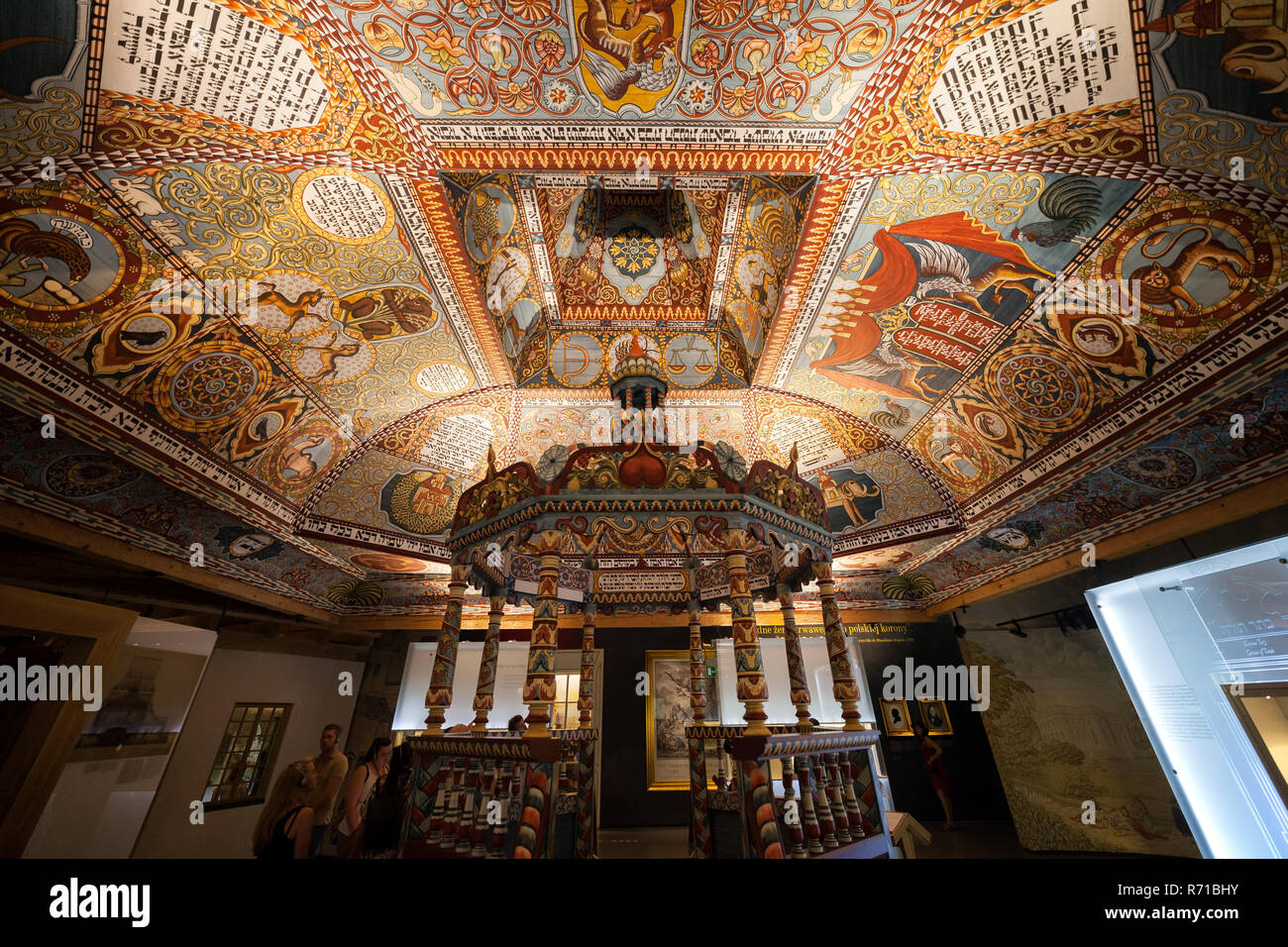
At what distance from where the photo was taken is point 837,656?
4852mm

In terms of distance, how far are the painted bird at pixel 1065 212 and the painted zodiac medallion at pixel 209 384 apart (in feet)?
26.5

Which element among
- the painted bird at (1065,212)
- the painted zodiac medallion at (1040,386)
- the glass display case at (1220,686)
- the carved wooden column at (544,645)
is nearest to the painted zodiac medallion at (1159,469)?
the painted zodiac medallion at (1040,386)

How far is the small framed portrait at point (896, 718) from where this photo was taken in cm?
995

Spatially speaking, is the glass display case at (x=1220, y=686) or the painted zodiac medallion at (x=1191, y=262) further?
the glass display case at (x=1220, y=686)

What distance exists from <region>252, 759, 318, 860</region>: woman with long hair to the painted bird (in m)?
7.50

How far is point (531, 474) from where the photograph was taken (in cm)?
475

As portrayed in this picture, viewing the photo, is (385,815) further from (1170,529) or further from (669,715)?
(1170,529)

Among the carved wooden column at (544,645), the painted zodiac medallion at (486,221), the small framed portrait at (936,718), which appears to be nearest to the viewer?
the carved wooden column at (544,645)

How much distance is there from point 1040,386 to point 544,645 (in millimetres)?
6273

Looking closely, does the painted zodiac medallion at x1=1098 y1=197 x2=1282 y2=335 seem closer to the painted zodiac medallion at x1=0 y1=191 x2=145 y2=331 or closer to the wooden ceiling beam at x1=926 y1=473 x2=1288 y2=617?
the wooden ceiling beam at x1=926 y1=473 x2=1288 y2=617

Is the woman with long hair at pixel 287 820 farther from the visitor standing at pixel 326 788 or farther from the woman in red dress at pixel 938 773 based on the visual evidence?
the woman in red dress at pixel 938 773

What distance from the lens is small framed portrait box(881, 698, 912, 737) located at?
32.6ft
